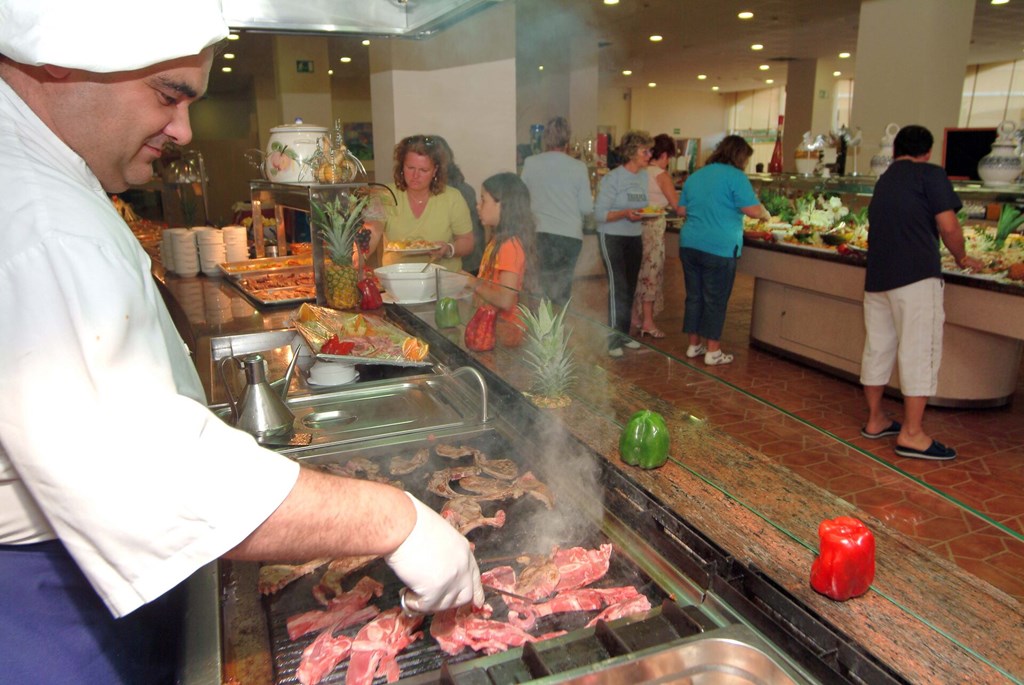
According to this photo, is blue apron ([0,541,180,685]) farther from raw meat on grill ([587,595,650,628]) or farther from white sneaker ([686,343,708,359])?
white sneaker ([686,343,708,359])

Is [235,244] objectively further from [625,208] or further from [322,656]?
[322,656]

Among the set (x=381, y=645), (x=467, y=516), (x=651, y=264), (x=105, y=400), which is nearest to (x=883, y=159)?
(x=651, y=264)

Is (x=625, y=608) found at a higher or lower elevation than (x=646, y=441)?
lower

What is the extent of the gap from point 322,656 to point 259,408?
2.86 ft

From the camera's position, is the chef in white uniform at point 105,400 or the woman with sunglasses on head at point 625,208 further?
the woman with sunglasses on head at point 625,208

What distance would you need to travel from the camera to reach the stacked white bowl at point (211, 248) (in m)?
4.67

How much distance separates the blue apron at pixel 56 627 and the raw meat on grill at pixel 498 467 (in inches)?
32.2

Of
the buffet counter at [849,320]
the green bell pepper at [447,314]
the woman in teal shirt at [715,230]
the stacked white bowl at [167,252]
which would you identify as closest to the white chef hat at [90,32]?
the green bell pepper at [447,314]

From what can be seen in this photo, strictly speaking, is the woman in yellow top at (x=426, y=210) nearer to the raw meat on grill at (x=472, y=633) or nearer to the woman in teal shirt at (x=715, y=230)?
the woman in teal shirt at (x=715, y=230)

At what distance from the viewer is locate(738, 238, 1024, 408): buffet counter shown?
14.1 ft

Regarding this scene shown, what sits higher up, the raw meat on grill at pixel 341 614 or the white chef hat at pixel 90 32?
the white chef hat at pixel 90 32

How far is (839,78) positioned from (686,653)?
2055cm

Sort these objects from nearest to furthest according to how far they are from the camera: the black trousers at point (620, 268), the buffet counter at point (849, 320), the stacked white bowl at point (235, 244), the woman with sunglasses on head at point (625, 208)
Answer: the buffet counter at point (849, 320), the stacked white bowl at point (235, 244), the woman with sunglasses on head at point (625, 208), the black trousers at point (620, 268)

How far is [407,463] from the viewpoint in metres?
1.78
